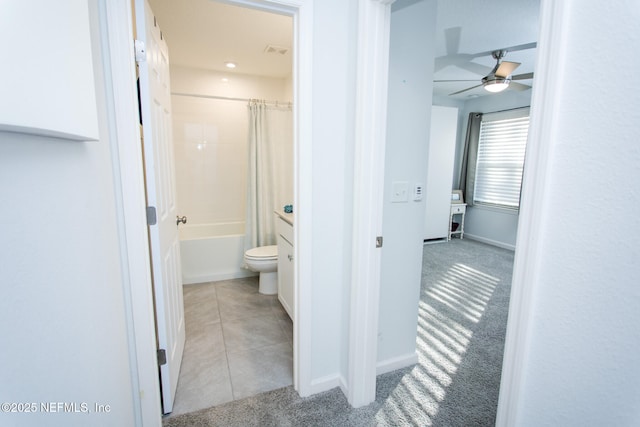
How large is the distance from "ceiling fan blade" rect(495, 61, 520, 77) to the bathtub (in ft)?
10.3

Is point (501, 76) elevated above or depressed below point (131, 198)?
above

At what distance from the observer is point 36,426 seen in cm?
59

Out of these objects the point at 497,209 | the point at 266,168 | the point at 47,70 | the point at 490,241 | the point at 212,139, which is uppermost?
the point at 212,139

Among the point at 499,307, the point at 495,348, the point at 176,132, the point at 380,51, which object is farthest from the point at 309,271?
the point at 176,132

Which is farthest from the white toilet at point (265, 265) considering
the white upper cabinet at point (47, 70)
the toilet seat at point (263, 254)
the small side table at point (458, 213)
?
the small side table at point (458, 213)

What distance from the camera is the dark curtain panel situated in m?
5.13

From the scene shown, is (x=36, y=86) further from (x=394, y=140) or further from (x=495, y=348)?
(x=495, y=348)

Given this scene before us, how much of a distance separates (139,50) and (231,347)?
6.17ft

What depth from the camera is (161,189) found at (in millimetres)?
1540

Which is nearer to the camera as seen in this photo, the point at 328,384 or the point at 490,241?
the point at 328,384

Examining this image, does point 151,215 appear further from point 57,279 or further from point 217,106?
point 217,106

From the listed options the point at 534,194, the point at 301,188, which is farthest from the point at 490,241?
the point at 534,194

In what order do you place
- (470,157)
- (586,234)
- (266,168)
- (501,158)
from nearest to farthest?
1. (586,234)
2. (266,168)
3. (501,158)
4. (470,157)

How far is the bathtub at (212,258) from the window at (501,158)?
4.18 metres
